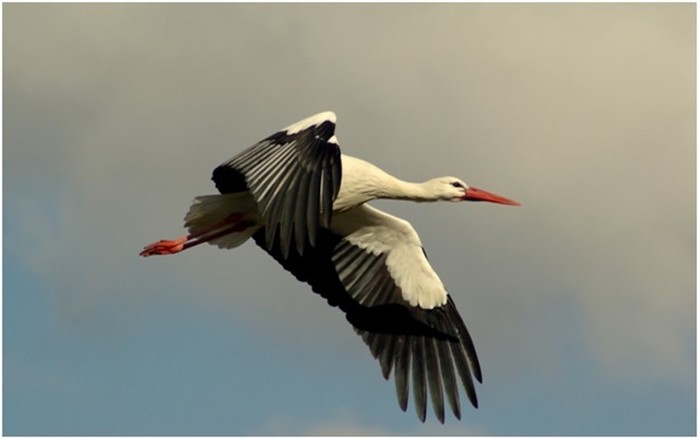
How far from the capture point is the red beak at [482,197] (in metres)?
14.5

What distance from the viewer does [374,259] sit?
14.5m

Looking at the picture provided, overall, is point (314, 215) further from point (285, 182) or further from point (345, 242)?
point (345, 242)

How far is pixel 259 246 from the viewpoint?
14.5m

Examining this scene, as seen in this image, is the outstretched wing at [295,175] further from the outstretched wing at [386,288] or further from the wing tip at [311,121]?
the outstretched wing at [386,288]

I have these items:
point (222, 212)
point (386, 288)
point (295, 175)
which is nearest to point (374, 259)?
point (386, 288)

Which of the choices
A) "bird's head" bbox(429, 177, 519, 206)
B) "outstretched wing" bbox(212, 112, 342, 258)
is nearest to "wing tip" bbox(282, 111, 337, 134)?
"outstretched wing" bbox(212, 112, 342, 258)

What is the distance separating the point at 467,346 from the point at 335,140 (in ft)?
8.19

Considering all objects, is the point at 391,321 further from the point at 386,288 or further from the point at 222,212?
the point at 222,212

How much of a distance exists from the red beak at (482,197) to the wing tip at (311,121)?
6.30 feet

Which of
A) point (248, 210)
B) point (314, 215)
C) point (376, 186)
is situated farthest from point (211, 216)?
point (314, 215)

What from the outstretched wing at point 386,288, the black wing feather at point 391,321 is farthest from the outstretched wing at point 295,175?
the black wing feather at point 391,321

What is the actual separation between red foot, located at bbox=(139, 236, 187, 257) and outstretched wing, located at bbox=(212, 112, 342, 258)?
43.8 inches

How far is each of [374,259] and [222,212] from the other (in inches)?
58.2

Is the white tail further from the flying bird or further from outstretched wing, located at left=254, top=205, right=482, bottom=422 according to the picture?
outstretched wing, located at left=254, top=205, right=482, bottom=422
